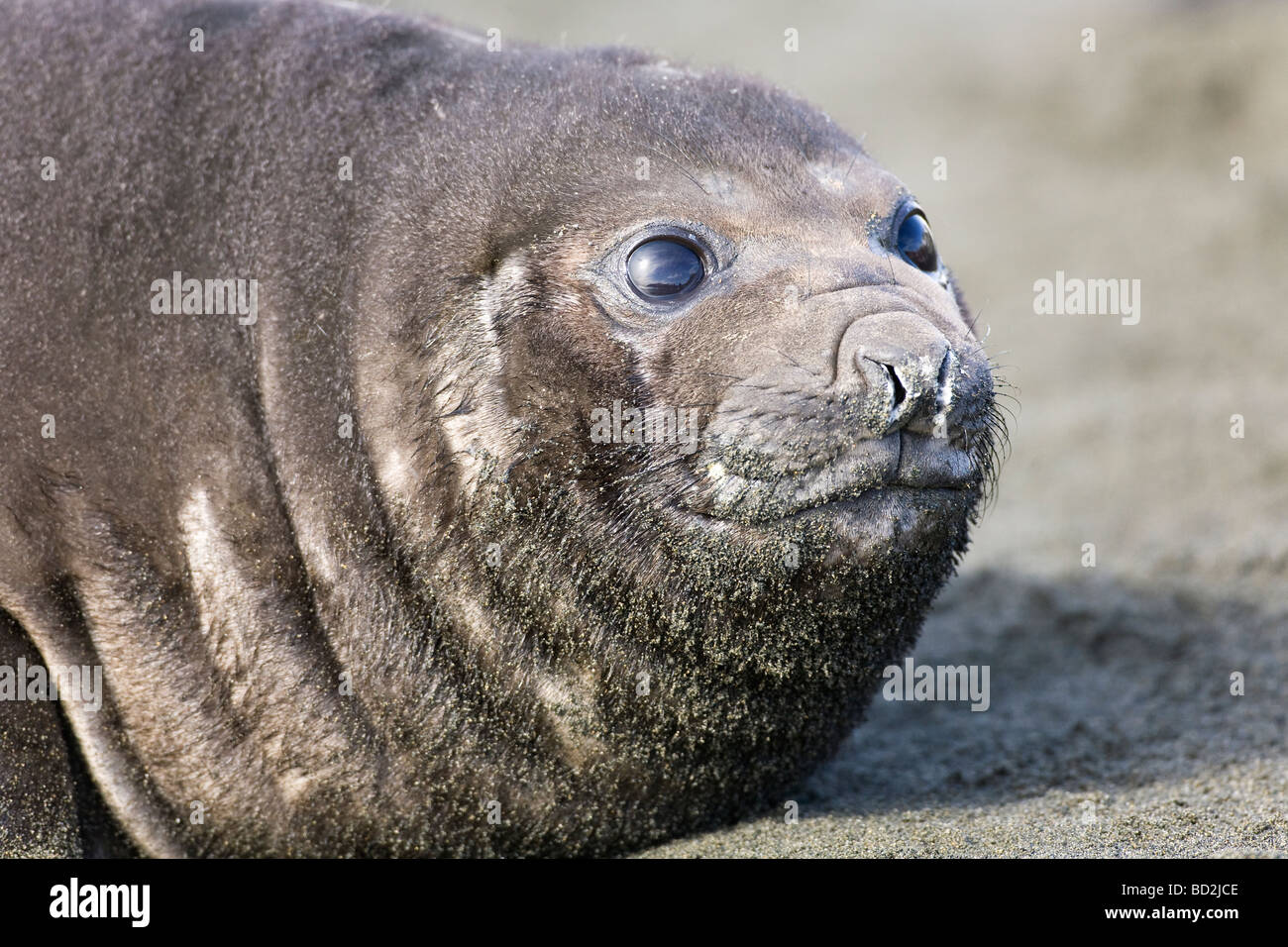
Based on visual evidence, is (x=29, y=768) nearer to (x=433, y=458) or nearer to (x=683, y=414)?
(x=433, y=458)

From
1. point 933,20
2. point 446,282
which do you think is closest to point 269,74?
point 446,282

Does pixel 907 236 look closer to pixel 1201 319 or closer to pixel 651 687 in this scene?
pixel 651 687

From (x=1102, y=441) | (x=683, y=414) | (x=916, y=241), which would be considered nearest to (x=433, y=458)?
(x=683, y=414)

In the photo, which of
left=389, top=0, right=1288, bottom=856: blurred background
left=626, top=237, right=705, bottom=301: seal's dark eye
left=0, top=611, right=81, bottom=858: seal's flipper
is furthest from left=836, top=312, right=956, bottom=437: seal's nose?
left=0, top=611, right=81, bottom=858: seal's flipper

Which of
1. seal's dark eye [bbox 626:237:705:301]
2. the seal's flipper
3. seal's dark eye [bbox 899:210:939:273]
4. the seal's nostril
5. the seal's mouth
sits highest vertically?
seal's dark eye [bbox 899:210:939:273]

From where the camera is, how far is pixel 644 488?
369 centimetres

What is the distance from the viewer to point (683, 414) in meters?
3.67

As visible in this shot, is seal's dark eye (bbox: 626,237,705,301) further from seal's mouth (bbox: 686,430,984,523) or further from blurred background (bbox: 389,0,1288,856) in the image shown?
blurred background (bbox: 389,0,1288,856)

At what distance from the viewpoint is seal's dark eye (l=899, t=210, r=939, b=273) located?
414cm

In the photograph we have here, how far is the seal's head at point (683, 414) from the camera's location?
11.7ft

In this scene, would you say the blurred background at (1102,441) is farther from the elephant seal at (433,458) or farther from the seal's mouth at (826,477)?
the seal's mouth at (826,477)

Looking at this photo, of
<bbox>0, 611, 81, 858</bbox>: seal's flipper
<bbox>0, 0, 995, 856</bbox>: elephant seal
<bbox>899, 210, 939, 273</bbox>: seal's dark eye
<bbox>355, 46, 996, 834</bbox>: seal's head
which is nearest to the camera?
<bbox>355, 46, 996, 834</bbox>: seal's head

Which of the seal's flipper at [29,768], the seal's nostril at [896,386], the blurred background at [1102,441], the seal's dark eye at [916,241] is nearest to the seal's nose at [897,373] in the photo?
the seal's nostril at [896,386]
